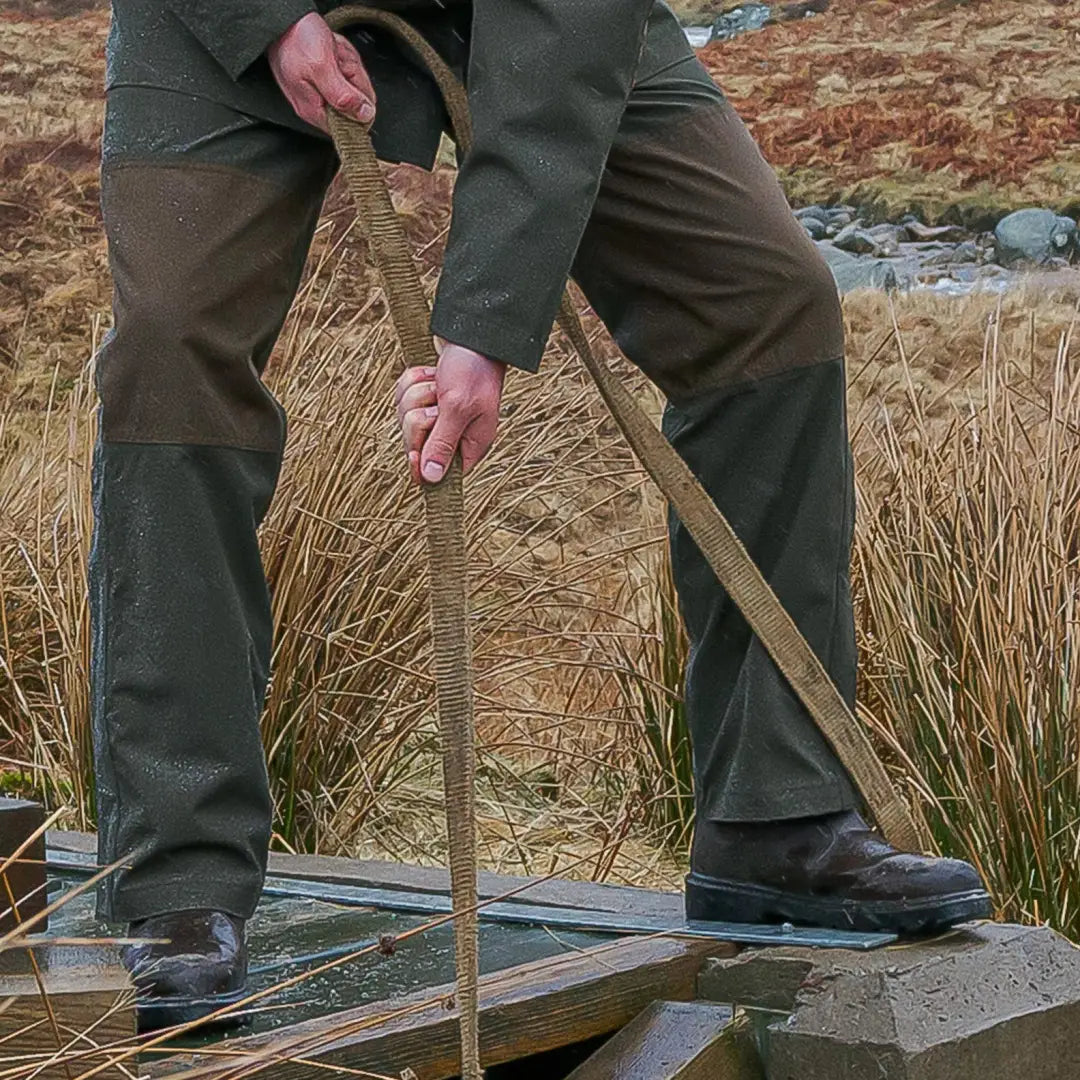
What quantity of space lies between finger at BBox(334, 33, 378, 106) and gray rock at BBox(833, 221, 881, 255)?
241 inches

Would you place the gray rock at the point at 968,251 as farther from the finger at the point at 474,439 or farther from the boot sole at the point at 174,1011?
the boot sole at the point at 174,1011

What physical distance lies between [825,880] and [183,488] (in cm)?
81

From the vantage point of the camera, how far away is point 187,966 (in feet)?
6.10

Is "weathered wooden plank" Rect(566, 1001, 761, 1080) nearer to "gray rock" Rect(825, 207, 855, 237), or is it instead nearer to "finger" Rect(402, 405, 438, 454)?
"finger" Rect(402, 405, 438, 454)

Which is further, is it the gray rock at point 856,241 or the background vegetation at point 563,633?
the gray rock at point 856,241

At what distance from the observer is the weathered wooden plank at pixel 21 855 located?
183 cm

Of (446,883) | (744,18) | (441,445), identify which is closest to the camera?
(441,445)

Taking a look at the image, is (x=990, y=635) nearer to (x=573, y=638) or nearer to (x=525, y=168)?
(x=573, y=638)

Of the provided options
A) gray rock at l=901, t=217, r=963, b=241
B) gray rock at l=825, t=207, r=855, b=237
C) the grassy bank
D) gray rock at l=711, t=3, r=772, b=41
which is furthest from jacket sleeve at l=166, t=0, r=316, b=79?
gray rock at l=711, t=3, r=772, b=41

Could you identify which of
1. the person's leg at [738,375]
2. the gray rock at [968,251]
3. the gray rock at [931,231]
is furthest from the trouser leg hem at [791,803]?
the gray rock at [931,231]

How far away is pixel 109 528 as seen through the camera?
2.00 m

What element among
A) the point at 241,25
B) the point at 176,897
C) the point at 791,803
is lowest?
the point at 791,803

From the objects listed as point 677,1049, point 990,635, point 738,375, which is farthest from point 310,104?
point 990,635

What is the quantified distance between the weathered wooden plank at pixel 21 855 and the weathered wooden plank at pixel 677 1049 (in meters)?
0.57
